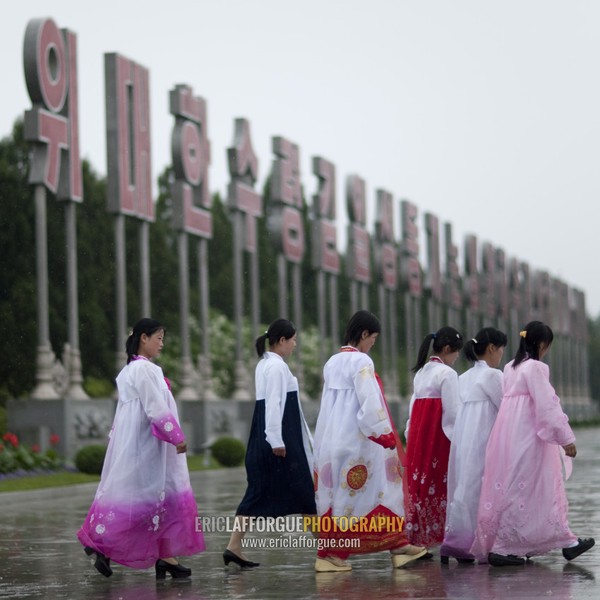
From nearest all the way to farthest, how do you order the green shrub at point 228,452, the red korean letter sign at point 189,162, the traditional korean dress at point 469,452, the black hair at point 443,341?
1. the traditional korean dress at point 469,452
2. the black hair at point 443,341
3. the green shrub at point 228,452
4. the red korean letter sign at point 189,162

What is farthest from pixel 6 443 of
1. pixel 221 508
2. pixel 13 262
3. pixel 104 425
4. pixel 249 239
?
pixel 13 262

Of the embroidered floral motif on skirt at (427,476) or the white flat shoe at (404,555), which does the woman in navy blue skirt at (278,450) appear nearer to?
the white flat shoe at (404,555)

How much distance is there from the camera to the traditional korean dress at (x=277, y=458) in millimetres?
11164

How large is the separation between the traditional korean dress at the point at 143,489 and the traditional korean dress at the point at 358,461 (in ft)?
3.29

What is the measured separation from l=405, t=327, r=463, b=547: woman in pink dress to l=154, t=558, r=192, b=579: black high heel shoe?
5.81 ft

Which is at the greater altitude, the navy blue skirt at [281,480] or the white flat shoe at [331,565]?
the navy blue skirt at [281,480]

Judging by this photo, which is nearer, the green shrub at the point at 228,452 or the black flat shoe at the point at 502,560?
the black flat shoe at the point at 502,560

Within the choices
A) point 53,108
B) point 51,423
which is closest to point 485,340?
point 51,423

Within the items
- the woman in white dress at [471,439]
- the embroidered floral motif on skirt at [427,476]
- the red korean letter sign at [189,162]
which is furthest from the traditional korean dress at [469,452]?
the red korean letter sign at [189,162]

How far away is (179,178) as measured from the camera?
38.7 meters

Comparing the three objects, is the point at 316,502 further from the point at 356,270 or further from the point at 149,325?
the point at 356,270

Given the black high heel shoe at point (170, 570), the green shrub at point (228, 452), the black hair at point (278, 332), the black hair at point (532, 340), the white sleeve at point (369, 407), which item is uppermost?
the black hair at point (278, 332)

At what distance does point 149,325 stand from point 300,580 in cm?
212

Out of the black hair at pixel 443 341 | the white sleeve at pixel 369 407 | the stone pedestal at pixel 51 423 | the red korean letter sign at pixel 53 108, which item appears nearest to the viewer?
the white sleeve at pixel 369 407
